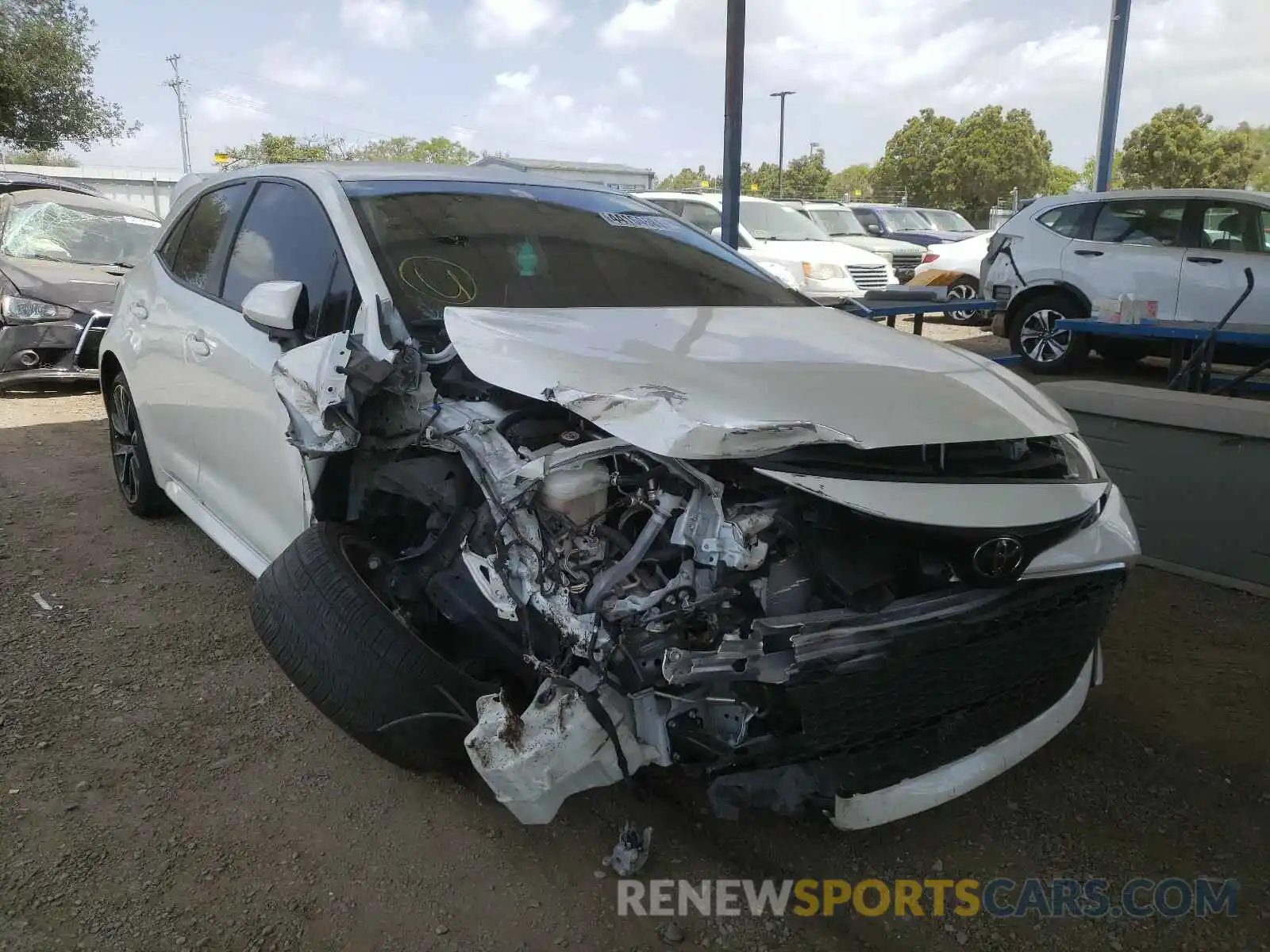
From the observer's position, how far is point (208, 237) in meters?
3.96

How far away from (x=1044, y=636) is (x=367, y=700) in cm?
162

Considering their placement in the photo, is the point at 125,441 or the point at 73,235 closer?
the point at 125,441

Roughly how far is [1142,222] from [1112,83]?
4.06 m

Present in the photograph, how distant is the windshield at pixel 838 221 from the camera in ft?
55.3

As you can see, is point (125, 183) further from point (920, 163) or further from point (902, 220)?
point (920, 163)

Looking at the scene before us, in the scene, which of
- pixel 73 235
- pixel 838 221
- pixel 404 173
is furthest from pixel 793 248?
pixel 404 173

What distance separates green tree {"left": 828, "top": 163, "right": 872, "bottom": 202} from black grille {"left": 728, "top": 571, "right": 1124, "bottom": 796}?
52.4m

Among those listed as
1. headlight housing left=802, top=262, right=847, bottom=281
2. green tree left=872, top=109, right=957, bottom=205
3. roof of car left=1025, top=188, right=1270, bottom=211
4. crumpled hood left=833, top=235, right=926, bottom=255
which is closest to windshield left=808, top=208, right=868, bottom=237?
crumpled hood left=833, top=235, right=926, bottom=255

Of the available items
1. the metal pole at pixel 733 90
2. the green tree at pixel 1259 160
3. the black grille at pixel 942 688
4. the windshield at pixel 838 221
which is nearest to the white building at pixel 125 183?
the windshield at pixel 838 221

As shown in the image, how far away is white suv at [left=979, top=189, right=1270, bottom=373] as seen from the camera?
26.9 ft

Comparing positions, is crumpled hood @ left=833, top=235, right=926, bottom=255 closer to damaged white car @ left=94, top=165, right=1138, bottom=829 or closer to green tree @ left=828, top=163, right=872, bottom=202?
damaged white car @ left=94, top=165, right=1138, bottom=829

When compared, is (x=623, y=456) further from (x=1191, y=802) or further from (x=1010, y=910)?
(x=1191, y=802)

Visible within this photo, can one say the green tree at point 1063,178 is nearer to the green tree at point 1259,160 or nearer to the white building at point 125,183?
the green tree at point 1259,160

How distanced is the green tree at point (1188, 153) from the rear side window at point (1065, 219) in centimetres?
3687
